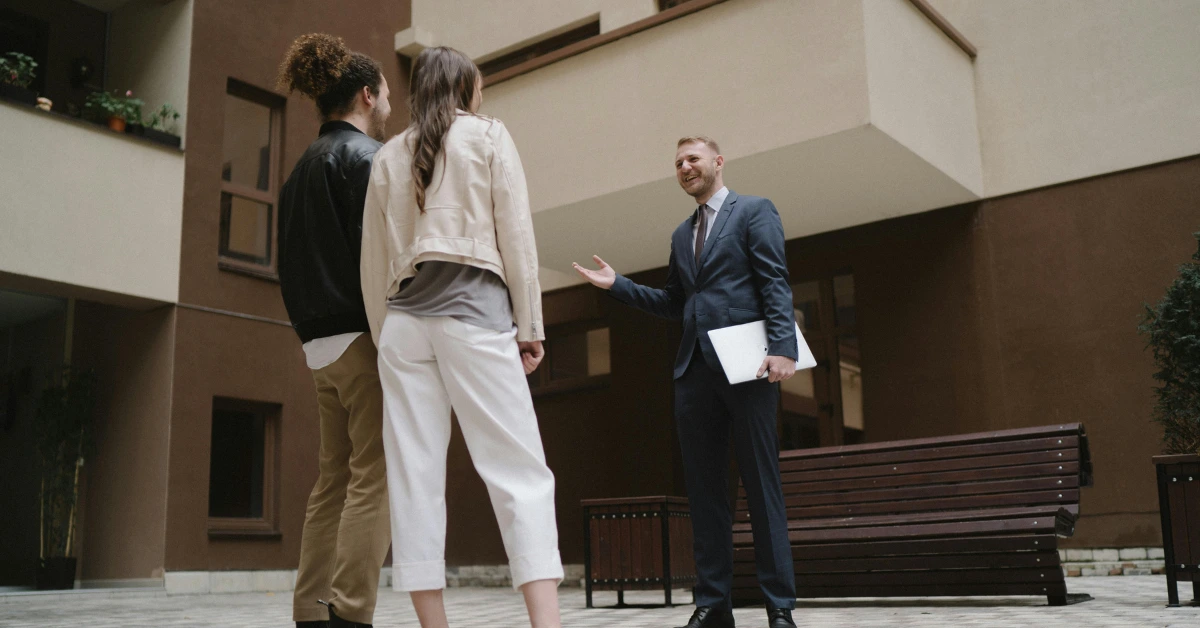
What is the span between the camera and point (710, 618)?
396cm

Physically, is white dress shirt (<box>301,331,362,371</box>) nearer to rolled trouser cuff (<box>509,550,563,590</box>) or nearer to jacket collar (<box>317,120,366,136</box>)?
jacket collar (<box>317,120,366,136</box>)

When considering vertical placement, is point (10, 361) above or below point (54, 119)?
below

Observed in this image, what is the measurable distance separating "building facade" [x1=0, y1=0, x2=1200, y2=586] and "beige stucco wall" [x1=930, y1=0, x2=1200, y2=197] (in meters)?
0.02

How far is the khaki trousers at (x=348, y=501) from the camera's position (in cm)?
308

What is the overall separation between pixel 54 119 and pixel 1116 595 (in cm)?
943

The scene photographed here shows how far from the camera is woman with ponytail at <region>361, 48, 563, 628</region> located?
2652 mm

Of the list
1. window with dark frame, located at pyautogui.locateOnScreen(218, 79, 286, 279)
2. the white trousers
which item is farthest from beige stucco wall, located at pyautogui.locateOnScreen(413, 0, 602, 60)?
the white trousers

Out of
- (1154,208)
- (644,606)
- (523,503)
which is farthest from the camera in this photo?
(1154,208)

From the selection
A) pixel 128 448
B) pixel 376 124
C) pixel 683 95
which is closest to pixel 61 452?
pixel 128 448

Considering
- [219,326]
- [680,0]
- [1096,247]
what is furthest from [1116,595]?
[219,326]

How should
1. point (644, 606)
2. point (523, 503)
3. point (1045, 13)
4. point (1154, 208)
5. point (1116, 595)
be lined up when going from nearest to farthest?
point (523, 503)
point (1116, 595)
point (644, 606)
point (1154, 208)
point (1045, 13)

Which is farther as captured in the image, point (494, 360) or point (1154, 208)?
point (1154, 208)

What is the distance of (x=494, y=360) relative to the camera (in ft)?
8.83

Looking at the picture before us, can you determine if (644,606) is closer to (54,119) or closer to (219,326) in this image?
(219,326)
